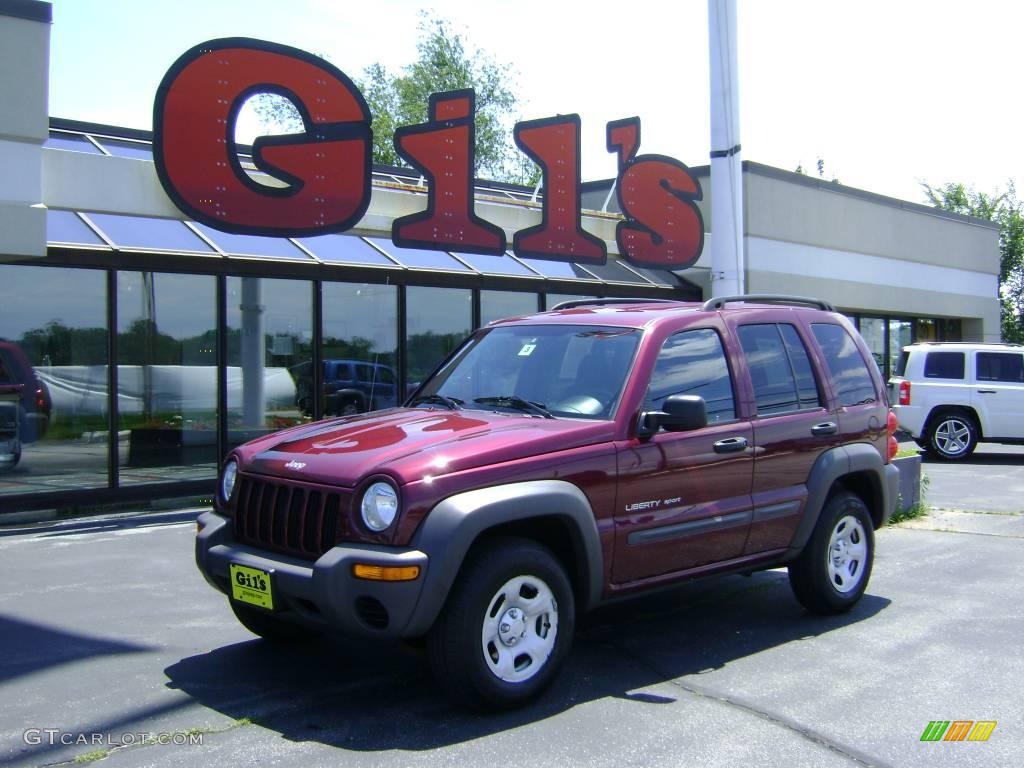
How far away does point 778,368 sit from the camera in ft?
20.6

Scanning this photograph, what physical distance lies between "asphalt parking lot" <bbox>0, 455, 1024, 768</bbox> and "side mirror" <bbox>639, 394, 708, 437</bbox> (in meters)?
1.27

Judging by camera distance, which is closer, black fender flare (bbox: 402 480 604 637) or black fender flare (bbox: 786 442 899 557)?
black fender flare (bbox: 402 480 604 637)

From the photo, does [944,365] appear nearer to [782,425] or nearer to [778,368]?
[778,368]

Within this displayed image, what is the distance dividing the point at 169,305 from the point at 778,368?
7.86m

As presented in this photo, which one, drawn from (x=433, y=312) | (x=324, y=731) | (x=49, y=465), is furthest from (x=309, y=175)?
(x=324, y=731)

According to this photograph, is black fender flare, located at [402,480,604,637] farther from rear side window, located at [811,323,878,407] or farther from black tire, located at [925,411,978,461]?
black tire, located at [925,411,978,461]

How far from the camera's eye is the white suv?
618 inches

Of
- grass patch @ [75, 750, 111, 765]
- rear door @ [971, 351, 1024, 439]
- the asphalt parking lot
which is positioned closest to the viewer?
grass patch @ [75, 750, 111, 765]

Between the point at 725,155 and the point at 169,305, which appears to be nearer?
the point at 169,305

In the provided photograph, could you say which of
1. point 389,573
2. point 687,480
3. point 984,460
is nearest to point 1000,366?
point 984,460

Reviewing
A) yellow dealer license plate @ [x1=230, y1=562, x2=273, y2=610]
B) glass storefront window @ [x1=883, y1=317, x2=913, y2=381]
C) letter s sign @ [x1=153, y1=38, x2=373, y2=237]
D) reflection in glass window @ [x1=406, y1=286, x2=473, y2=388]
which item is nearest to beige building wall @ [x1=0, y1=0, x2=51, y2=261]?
letter s sign @ [x1=153, y1=38, x2=373, y2=237]

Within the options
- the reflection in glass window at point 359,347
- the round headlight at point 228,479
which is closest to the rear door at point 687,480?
the round headlight at point 228,479

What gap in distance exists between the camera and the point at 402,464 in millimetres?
4520

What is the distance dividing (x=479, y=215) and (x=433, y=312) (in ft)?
5.83
